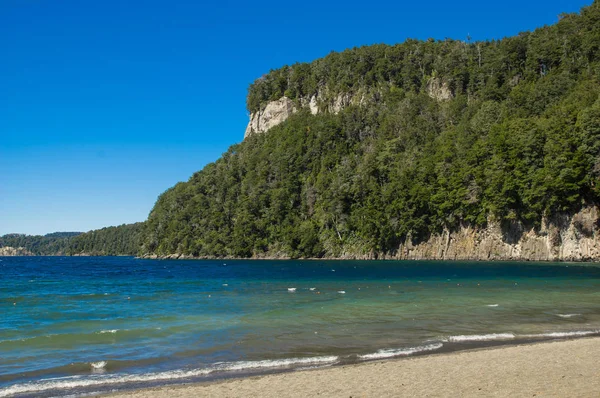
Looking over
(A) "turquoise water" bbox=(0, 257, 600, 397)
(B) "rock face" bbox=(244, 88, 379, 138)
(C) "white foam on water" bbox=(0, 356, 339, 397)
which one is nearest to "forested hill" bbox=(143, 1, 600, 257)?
(B) "rock face" bbox=(244, 88, 379, 138)

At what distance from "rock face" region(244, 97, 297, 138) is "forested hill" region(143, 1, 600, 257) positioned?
4596 millimetres

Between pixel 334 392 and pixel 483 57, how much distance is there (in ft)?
485

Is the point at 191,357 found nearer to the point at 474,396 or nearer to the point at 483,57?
the point at 474,396

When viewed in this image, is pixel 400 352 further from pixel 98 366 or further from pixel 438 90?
pixel 438 90

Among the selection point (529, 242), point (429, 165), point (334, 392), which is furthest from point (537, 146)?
point (334, 392)

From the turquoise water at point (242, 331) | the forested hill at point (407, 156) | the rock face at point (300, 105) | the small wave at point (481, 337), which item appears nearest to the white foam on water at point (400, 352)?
the turquoise water at point (242, 331)

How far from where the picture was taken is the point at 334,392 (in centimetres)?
1125

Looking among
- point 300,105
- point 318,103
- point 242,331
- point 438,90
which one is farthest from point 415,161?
point 242,331

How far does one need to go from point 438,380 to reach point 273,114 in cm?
17300

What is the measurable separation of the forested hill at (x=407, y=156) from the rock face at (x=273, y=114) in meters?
4.60

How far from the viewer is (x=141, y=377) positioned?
1362 cm

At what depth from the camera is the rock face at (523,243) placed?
251 feet

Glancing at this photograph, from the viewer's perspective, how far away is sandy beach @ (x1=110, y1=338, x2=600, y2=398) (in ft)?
36.4

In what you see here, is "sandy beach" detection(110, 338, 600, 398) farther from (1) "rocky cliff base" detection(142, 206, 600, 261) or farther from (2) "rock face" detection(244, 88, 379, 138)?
(2) "rock face" detection(244, 88, 379, 138)
